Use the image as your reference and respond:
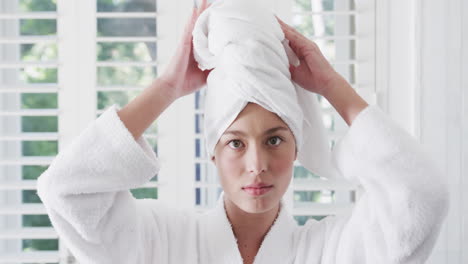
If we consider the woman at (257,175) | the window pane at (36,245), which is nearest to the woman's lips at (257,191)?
the woman at (257,175)

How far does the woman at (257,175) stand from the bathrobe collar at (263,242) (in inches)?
0.8

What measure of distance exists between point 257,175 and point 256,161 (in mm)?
31

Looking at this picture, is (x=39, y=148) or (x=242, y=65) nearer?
(x=242, y=65)

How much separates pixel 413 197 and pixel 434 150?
542mm

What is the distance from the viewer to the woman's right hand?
53.4 inches

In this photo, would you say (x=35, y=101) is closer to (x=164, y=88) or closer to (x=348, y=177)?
(x=164, y=88)

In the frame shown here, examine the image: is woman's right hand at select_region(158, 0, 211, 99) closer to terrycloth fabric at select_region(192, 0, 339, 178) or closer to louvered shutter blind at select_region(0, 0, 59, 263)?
terrycloth fabric at select_region(192, 0, 339, 178)

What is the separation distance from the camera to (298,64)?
138 cm

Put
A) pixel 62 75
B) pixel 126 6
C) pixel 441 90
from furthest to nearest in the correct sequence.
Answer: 1. pixel 126 6
2. pixel 62 75
3. pixel 441 90

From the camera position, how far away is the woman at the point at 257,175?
1.22m

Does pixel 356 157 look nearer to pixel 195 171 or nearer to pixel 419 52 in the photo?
pixel 419 52

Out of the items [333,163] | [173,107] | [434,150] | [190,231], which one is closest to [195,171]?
[173,107]

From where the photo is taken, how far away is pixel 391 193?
123 cm

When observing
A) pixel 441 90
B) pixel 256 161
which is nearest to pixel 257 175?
pixel 256 161
